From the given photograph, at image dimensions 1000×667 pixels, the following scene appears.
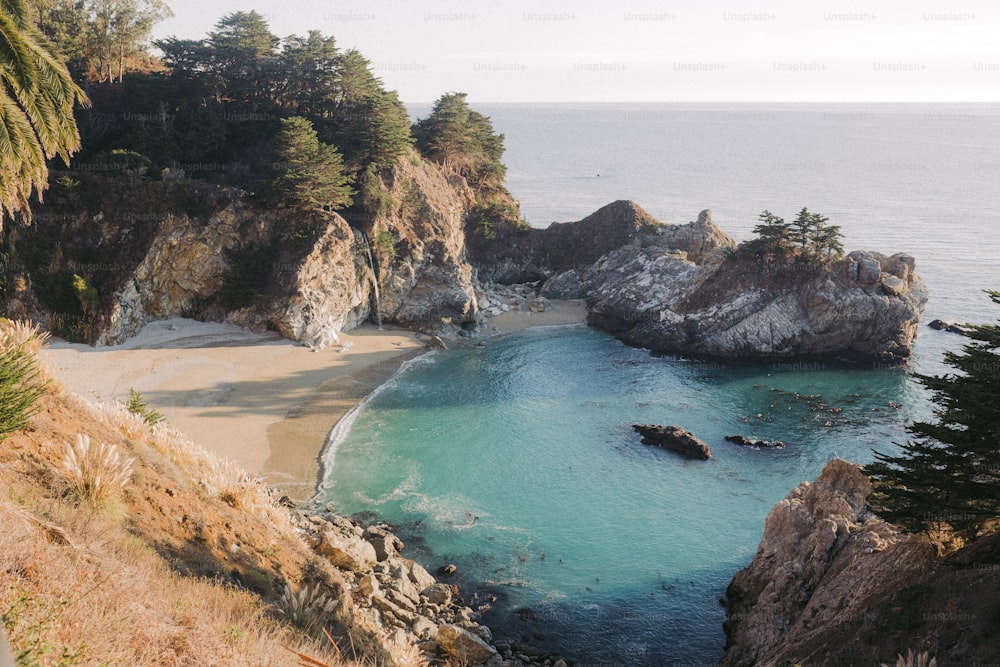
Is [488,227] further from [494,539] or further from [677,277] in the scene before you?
[494,539]

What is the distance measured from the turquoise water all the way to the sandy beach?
1838mm

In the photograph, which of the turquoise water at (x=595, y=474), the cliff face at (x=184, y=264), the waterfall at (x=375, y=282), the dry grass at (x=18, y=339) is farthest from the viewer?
the waterfall at (x=375, y=282)

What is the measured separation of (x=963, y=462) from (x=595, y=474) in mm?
16691

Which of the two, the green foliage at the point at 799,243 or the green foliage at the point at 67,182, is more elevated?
the green foliage at the point at 67,182

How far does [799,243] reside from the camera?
1773 inches

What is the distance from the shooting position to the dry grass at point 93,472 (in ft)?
35.4

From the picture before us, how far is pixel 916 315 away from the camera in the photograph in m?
42.8

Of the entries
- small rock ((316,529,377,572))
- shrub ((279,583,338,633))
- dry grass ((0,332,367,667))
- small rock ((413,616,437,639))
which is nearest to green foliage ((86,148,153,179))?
small rock ((316,529,377,572))

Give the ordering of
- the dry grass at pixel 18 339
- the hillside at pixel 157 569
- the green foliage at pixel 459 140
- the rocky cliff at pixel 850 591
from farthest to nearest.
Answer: the green foliage at pixel 459 140, the dry grass at pixel 18 339, the rocky cliff at pixel 850 591, the hillside at pixel 157 569

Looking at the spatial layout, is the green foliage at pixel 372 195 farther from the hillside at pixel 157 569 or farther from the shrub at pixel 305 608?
the shrub at pixel 305 608

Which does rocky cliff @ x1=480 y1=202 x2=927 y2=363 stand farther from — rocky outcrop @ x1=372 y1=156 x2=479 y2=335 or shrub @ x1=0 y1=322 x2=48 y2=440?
shrub @ x1=0 y1=322 x2=48 y2=440

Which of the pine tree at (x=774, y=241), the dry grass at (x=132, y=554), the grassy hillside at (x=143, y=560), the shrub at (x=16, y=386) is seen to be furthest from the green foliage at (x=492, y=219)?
the shrub at (x=16, y=386)

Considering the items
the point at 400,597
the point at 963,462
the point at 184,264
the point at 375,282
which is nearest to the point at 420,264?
the point at 375,282

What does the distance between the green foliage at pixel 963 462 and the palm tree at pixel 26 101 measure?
19381 mm
